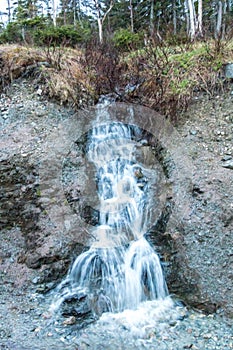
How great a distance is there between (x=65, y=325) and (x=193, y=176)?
7.77ft

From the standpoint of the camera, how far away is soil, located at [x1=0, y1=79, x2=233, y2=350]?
296cm

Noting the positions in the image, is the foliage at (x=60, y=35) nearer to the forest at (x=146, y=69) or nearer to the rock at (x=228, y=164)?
the forest at (x=146, y=69)

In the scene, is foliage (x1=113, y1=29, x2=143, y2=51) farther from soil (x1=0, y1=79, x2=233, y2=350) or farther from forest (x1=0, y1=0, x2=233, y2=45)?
soil (x1=0, y1=79, x2=233, y2=350)

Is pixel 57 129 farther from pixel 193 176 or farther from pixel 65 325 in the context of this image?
pixel 65 325

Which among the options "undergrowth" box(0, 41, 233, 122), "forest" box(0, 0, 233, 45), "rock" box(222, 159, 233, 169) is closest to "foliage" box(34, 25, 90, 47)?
"forest" box(0, 0, 233, 45)

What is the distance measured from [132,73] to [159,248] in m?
3.41

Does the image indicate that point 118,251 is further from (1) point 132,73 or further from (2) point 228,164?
(1) point 132,73

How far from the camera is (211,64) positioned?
5.36 metres

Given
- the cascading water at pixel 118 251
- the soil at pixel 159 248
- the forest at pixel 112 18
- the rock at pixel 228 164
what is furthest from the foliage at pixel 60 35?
the rock at pixel 228 164

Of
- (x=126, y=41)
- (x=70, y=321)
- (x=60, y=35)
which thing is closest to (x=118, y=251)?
(x=70, y=321)

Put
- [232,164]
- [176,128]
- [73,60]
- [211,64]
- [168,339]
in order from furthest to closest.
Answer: [73,60] < [211,64] < [176,128] < [232,164] < [168,339]

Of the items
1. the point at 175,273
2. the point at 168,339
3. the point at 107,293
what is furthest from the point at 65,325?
the point at 175,273

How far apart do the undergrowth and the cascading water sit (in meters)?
1.14

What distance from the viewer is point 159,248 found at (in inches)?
147
